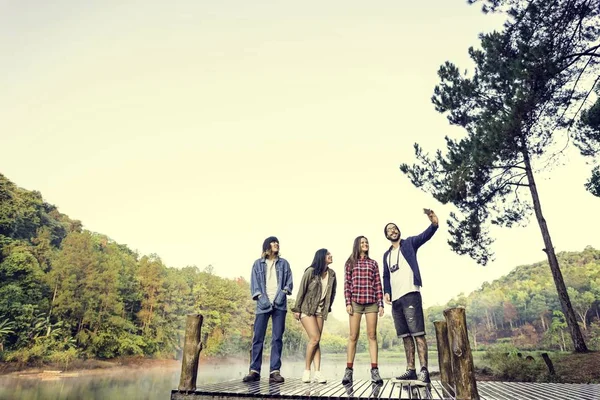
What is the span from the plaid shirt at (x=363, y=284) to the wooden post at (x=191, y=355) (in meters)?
2.04

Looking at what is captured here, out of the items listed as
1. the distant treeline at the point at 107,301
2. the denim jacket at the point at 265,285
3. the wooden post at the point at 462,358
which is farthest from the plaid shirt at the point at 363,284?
the distant treeline at the point at 107,301

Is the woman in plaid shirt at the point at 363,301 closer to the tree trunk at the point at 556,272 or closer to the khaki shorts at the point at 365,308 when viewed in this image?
the khaki shorts at the point at 365,308

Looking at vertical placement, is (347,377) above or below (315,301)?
below

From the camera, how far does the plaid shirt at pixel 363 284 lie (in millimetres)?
5426

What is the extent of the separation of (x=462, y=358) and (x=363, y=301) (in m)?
1.55

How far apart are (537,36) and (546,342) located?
63.6 meters

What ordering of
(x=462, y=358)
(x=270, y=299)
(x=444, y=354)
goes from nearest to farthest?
(x=462, y=358)
(x=444, y=354)
(x=270, y=299)

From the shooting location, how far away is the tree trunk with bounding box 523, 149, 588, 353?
1352cm

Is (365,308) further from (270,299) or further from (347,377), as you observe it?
(270,299)

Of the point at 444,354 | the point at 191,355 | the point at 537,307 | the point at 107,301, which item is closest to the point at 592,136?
the point at 444,354

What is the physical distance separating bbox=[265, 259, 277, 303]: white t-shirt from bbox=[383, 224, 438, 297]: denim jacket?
1681mm

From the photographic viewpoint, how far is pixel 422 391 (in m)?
4.81

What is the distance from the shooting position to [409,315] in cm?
532

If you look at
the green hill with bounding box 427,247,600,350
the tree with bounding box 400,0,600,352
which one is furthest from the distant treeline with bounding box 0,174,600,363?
the tree with bounding box 400,0,600,352
